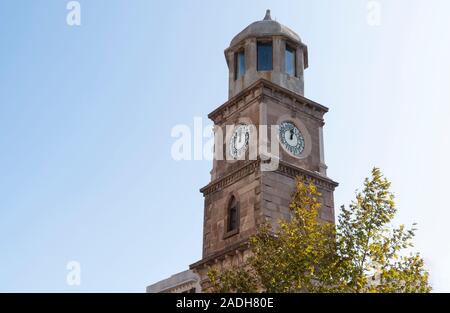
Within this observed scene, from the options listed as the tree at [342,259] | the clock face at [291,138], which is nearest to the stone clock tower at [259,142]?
the clock face at [291,138]

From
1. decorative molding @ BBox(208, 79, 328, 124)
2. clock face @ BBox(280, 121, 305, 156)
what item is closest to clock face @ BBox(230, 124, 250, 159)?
decorative molding @ BBox(208, 79, 328, 124)

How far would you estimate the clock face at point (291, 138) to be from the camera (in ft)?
122

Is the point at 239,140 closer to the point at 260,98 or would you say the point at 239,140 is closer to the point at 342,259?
the point at 260,98

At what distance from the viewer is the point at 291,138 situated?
37.8 m

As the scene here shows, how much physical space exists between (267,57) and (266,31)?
1.66 metres

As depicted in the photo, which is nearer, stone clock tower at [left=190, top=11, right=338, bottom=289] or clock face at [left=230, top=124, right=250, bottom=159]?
stone clock tower at [left=190, top=11, right=338, bottom=289]

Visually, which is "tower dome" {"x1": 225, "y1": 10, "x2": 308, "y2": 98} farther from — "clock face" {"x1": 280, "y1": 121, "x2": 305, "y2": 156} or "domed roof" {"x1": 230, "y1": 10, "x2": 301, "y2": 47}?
"clock face" {"x1": 280, "y1": 121, "x2": 305, "y2": 156}

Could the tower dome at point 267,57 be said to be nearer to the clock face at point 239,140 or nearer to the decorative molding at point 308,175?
the clock face at point 239,140

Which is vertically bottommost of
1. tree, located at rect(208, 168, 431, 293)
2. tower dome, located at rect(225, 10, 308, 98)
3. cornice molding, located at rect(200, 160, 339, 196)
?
tree, located at rect(208, 168, 431, 293)

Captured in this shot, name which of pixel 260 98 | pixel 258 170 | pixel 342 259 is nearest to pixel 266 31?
pixel 260 98

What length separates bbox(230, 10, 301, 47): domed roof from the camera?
1578 inches
